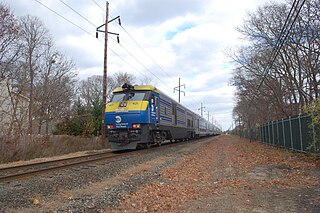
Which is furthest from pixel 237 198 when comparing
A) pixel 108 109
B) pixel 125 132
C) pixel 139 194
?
pixel 108 109

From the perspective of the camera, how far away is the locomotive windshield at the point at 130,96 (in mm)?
16609

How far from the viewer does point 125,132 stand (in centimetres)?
1602

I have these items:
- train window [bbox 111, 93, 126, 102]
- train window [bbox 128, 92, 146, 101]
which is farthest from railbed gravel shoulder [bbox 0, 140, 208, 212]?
train window [bbox 111, 93, 126, 102]

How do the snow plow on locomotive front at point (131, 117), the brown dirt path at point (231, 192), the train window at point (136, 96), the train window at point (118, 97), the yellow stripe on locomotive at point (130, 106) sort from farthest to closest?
the train window at point (118, 97), the train window at point (136, 96), the yellow stripe on locomotive at point (130, 106), the snow plow on locomotive front at point (131, 117), the brown dirt path at point (231, 192)

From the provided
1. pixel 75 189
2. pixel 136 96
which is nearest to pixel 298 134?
pixel 136 96

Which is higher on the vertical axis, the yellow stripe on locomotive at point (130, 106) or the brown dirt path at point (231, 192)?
the yellow stripe on locomotive at point (130, 106)

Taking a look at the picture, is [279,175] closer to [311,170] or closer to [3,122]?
[311,170]

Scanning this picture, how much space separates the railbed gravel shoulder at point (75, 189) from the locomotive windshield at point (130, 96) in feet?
23.0

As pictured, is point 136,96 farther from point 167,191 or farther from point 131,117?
point 167,191

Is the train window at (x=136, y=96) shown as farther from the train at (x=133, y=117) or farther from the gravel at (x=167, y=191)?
the gravel at (x=167, y=191)

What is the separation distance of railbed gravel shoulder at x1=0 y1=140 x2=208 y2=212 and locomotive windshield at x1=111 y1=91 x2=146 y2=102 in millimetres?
7020

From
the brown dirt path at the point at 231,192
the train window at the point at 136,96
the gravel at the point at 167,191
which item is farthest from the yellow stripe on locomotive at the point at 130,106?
the brown dirt path at the point at 231,192

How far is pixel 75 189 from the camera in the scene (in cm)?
673

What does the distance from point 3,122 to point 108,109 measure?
5.48 m
